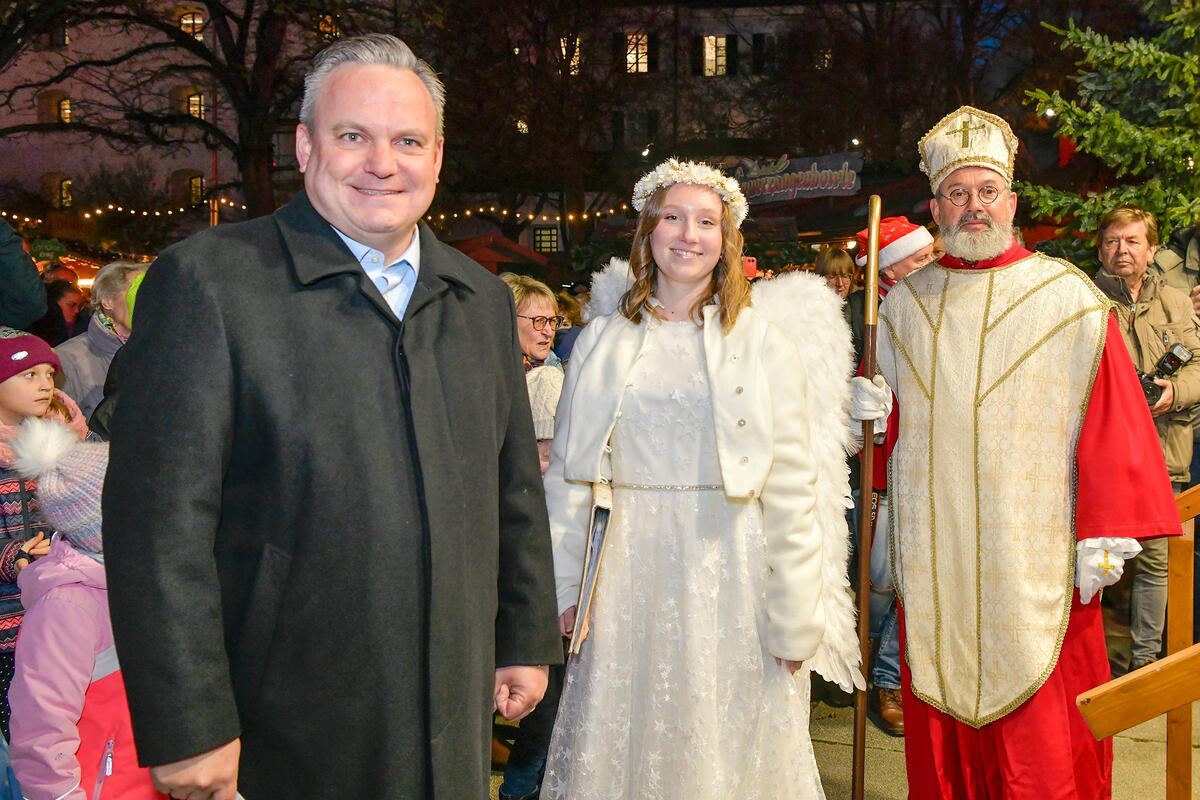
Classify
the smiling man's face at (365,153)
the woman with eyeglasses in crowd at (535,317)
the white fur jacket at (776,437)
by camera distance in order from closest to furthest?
the smiling man's face at (365,153), the white fur jacket at (776,437), the woman with eyeglasses in crowd at (535,317)

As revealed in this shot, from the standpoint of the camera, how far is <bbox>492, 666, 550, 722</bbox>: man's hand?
220cm

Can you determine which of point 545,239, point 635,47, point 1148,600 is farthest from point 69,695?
point 545,239

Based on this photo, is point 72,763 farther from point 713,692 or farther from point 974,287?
point 974,287

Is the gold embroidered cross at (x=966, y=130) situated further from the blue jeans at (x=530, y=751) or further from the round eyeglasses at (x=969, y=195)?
the blue jeans at (x=530, y=751)

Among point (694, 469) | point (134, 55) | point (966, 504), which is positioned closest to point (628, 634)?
point (694, 469)

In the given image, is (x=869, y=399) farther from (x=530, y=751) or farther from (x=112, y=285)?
(x=112, y=285)

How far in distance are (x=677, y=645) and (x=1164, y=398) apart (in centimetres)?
343

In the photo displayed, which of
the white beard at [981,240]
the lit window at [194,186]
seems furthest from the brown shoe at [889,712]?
the lit window at [194,186]

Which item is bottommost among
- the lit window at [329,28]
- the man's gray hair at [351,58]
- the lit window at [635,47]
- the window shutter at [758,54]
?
the man's gray hair at [351,58]

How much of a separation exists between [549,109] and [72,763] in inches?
892

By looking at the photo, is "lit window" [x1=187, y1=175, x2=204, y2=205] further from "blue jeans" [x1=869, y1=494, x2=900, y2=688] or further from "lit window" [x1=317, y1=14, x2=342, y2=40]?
"blue jeans" [x1=869, y1=494, x2=900, y2=688]

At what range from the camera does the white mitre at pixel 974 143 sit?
136 inches

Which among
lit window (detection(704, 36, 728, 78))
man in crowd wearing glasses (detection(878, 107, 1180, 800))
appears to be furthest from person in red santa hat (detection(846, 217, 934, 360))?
lit window (detection(704, 36, 728, 78))

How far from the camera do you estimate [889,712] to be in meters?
4.65
